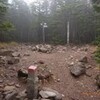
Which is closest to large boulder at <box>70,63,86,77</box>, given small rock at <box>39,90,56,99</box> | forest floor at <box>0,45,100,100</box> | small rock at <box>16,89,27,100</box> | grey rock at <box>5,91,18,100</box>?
forest floor at <box>0,45,100,100</box>

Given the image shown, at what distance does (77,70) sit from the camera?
9727 millimetres

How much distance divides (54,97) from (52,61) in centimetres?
463

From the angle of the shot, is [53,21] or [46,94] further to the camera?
[53,21]

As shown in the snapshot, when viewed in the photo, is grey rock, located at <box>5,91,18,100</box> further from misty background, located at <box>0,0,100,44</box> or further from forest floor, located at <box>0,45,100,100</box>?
misty background, located at <box>0,0,100,44</box>

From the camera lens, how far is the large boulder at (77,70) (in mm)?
9570

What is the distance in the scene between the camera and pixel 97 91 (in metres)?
8.29

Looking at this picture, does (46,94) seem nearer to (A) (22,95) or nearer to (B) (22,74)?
(A) (22,95)

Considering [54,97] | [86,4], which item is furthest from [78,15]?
[54,97]

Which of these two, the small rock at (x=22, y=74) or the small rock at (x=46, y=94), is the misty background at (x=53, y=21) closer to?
the small rock at (x=22, y=74)

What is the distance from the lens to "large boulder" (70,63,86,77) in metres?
9.57

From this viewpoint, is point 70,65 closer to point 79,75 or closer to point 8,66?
point 79,75

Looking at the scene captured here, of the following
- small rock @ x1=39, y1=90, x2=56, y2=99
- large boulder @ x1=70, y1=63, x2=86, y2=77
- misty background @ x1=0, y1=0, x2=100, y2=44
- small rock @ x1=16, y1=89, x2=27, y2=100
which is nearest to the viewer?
small rock @ x1=39, y1=90, x2=56, y2=99

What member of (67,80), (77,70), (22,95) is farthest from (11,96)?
(77,70)

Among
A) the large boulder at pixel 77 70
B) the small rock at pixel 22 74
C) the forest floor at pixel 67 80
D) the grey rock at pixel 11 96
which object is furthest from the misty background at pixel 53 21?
the grey rock at pixel 11 96
